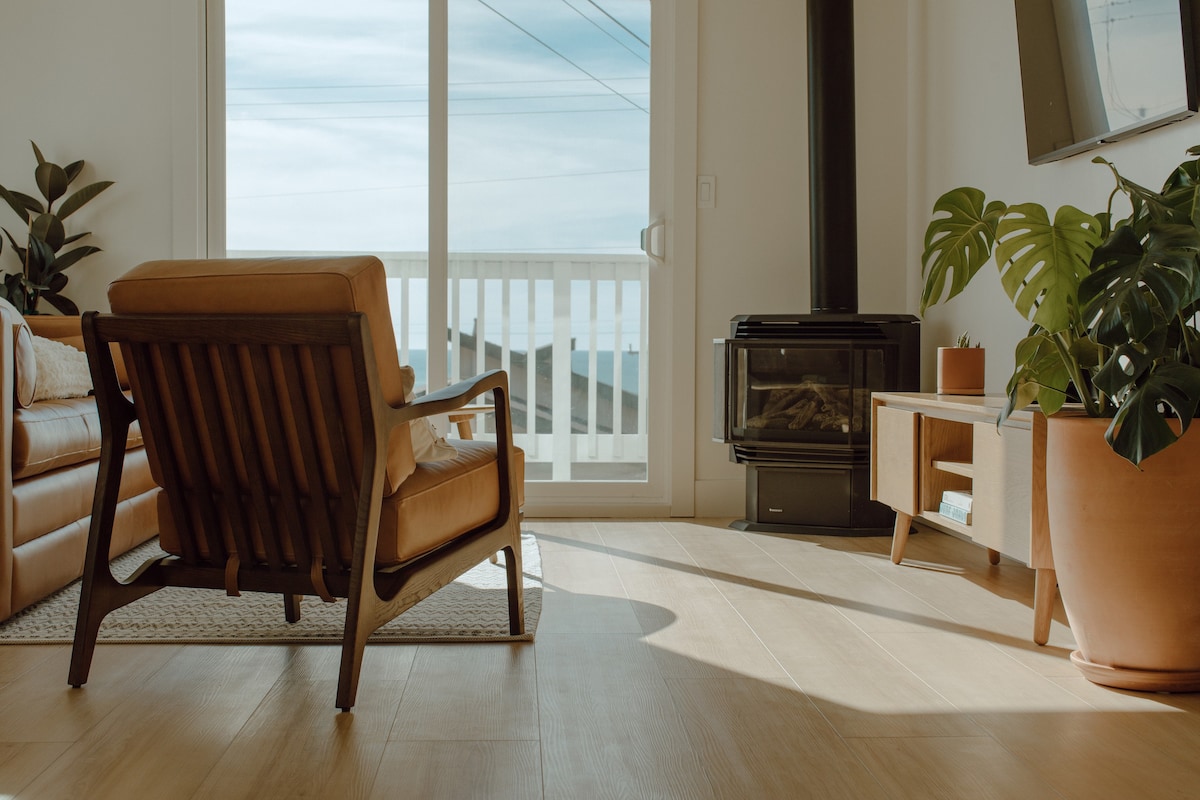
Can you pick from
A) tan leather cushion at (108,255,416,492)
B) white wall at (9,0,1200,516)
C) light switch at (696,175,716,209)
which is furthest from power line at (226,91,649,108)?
tan leather cushion at (108,255,416,492)

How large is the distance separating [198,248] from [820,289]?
2.53 meters

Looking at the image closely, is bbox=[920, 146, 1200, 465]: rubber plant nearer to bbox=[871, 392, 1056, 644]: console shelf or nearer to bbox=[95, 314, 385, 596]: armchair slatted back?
bbox=[871, 392, 1056, 644]: console shelf

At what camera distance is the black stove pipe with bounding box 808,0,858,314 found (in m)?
3.84

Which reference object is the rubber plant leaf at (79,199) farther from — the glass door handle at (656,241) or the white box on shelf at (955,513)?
the white box on shelf at (955,513)

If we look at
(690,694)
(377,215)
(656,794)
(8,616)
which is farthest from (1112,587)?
(377,215)

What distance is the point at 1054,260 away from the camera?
1964mm

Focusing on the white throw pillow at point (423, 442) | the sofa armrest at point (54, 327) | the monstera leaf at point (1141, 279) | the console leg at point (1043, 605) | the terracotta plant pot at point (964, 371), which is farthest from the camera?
the sofa armrest at point (54, 327)

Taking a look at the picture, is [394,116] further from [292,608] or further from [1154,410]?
[1154,410]

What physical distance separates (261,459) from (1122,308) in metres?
1.63

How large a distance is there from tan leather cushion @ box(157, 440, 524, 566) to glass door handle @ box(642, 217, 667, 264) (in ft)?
6.78

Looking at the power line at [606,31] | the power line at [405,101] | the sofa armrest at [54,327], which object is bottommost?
the sofa armrest at [54,327]

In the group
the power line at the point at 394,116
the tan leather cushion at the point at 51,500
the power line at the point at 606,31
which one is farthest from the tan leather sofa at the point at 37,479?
the power line at the point at 606,31

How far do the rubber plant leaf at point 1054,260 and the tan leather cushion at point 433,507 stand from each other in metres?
1.17

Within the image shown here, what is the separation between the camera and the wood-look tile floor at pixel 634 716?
59.6 inches
